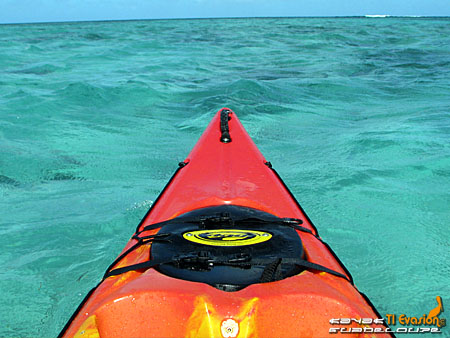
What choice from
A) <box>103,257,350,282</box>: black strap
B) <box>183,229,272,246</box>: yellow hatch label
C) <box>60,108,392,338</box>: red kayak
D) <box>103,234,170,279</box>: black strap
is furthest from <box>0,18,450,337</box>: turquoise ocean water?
<box>183,229,272,246</box>: yellow hatch label

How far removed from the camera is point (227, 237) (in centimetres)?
169

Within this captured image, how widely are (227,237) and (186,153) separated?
11.0ft

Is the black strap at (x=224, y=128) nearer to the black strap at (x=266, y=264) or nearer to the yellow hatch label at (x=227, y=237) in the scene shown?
the yellow hatch label at (x=227, y=237)

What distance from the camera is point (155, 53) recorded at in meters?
15.1

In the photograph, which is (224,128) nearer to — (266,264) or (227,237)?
(227,237)

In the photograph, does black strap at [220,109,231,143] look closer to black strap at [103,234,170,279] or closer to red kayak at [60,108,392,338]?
red kayak at [60,108,392,338]

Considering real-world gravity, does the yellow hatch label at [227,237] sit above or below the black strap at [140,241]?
above

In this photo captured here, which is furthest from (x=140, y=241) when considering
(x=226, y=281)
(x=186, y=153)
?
(x=186, y=153)

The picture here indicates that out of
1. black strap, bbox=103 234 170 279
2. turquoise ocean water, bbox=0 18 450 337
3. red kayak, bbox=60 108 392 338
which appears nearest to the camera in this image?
red kayak, bbox=60 108 392 338

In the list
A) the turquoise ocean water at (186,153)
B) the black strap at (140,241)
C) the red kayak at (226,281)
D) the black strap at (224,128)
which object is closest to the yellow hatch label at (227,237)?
the red kayak at (226,281)

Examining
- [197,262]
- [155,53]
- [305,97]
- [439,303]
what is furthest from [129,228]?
[155,53]

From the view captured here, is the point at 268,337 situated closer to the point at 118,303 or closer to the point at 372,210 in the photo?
the point at 118,303

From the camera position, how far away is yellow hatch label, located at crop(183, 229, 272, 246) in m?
1.65

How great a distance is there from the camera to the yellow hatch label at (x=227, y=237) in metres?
1.65
